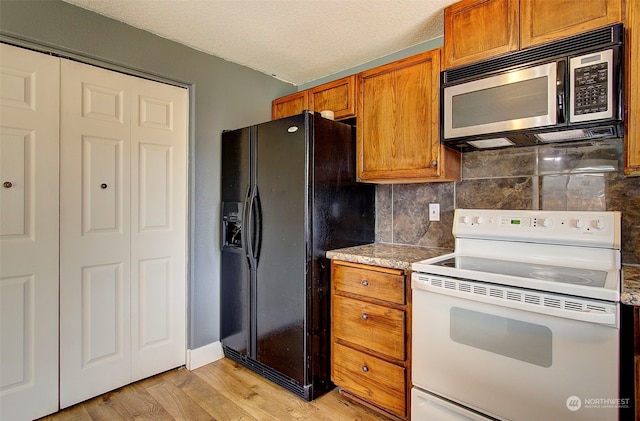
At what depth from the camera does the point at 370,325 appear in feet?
6.25

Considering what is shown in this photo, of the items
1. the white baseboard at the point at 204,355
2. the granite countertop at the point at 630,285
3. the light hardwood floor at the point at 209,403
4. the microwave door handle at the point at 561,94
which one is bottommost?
the light hardwood floor at the point at 209,403

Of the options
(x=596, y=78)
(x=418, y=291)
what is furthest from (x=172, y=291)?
(x=596, y=78)

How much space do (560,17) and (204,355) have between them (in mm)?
2929

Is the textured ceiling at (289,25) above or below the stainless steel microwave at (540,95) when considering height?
above

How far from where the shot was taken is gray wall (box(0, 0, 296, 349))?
6.25ft

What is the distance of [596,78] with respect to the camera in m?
1.40

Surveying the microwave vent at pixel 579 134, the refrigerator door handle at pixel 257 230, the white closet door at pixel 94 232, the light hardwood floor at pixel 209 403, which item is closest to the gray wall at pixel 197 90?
the white closet door at pixel 94 232

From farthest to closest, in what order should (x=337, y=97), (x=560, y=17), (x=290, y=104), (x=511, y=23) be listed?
(x=290, y=104), (x=337, y=97), (x=511, y=23), (x=560, y=17)

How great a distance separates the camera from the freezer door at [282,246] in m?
2.04

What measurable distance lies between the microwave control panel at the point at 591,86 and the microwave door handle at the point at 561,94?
2 cm

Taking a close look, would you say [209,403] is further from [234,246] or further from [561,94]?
[561,94]

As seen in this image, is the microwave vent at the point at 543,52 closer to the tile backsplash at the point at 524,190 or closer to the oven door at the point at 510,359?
the tile backsplash at the point at 524,190

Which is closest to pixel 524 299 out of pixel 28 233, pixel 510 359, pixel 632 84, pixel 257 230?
pixel 510 359

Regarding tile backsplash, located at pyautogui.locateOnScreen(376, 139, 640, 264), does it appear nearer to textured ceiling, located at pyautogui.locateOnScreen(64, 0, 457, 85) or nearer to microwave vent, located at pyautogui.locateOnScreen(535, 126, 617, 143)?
microwave vent, located at pyautogui.locateOnScreen(535, 126, 617, 143)
